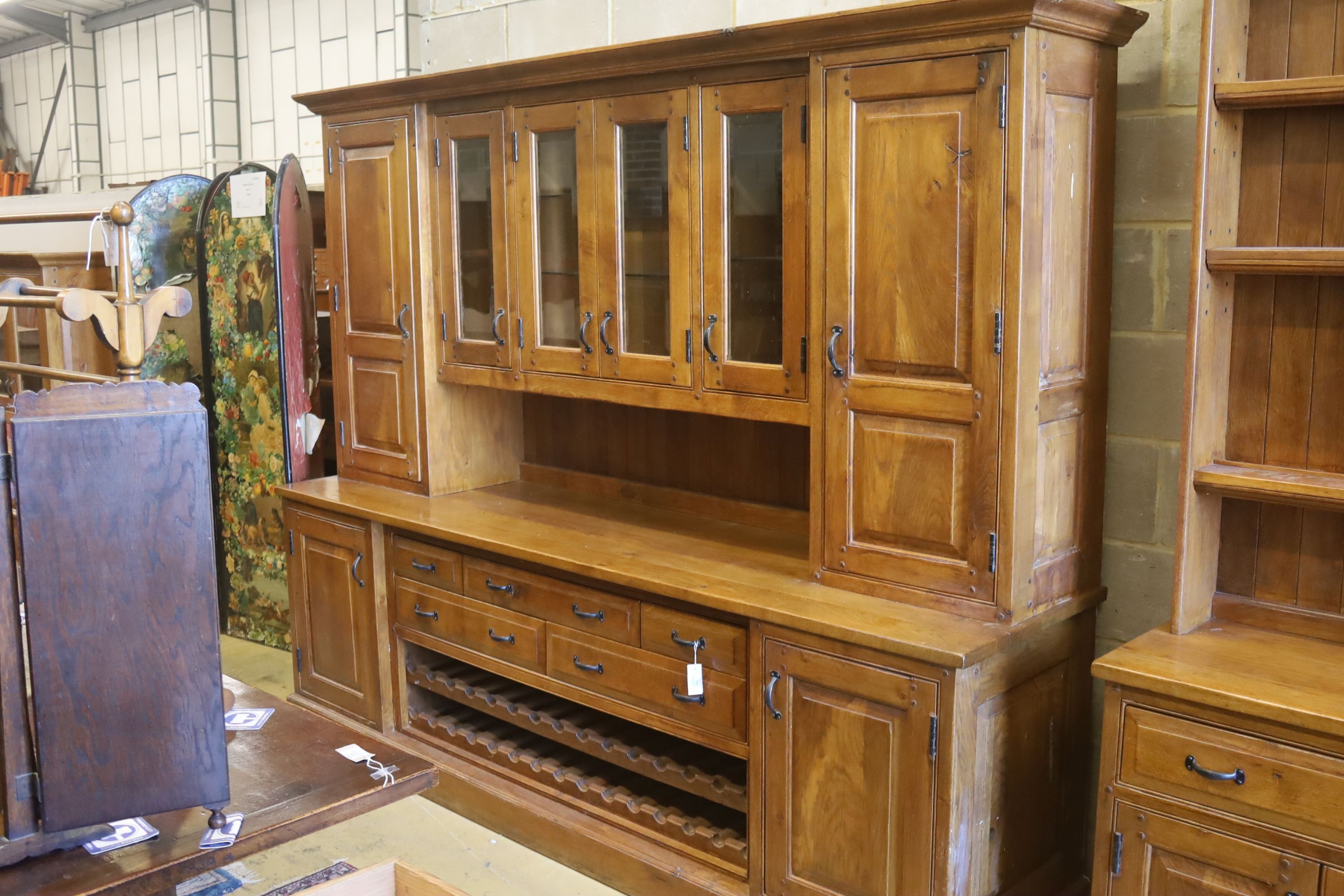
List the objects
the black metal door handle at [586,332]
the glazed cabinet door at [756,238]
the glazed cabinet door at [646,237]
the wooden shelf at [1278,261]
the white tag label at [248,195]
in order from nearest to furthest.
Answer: the wooden shelf at [1278,261] → the glazed cabinet door at [756,238] → the glazed cabinet door at [646,237] → the black metal door handle at [586,332] → the white tag label at [248,195]

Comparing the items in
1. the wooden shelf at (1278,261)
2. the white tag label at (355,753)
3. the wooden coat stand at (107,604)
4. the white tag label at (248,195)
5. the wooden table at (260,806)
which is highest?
the white tag label at (248,195)

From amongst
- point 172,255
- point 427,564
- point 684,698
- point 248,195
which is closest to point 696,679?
point 684,698

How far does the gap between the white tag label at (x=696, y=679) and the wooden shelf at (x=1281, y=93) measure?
1.73m

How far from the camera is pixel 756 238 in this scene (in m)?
3.00

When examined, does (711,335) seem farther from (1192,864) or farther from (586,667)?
(1192,864)

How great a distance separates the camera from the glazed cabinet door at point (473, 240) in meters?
3.62

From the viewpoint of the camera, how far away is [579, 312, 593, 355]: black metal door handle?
3.40 meters

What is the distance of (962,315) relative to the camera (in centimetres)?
261

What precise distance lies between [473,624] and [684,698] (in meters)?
0.87

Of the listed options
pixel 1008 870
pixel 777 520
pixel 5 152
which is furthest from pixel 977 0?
pixel 5 152

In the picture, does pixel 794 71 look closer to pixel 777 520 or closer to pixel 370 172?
pixel 777 520

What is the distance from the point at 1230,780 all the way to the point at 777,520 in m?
1.50

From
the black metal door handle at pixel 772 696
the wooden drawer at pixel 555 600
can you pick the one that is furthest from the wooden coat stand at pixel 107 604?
the wooden drawer at pixel 555 600

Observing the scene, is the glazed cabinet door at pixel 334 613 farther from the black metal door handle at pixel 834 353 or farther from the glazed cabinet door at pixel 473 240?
the black metal door handle at pixel 834 353
